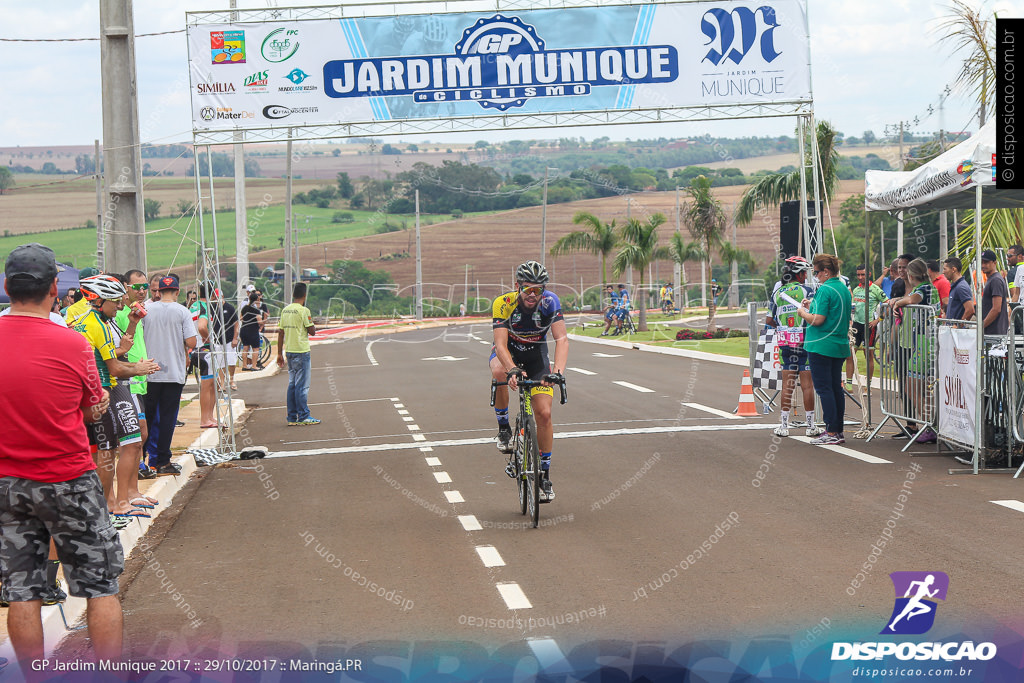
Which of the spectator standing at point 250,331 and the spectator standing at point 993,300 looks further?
the spectator standing at point 250,331

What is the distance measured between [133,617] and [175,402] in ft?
16.3

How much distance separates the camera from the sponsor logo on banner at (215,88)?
48.0ft

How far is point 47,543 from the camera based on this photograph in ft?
15.7

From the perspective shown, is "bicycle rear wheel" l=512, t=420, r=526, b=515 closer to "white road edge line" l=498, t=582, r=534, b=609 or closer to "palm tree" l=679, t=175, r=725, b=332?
"white road edge line" l=498, t=582, r=534, b=609

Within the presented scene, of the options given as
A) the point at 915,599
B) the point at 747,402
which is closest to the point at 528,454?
the point at 915,599

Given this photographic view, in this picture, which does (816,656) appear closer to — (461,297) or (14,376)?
(14,376)

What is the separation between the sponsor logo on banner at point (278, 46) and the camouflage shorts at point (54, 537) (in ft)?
36.9

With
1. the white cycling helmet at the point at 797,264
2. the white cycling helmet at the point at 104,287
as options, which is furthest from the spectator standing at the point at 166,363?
the white cycling helmet at the point at 797,264

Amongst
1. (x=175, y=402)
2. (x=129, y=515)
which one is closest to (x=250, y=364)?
(x=175, y=402)

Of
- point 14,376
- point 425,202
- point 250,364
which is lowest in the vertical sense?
point 250,364

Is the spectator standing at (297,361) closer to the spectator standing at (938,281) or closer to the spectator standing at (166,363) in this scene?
the spectator standing at (166,363)

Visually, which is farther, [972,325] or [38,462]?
[972,325]

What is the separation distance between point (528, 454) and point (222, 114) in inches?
336

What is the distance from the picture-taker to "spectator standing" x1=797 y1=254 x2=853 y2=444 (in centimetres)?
1197
